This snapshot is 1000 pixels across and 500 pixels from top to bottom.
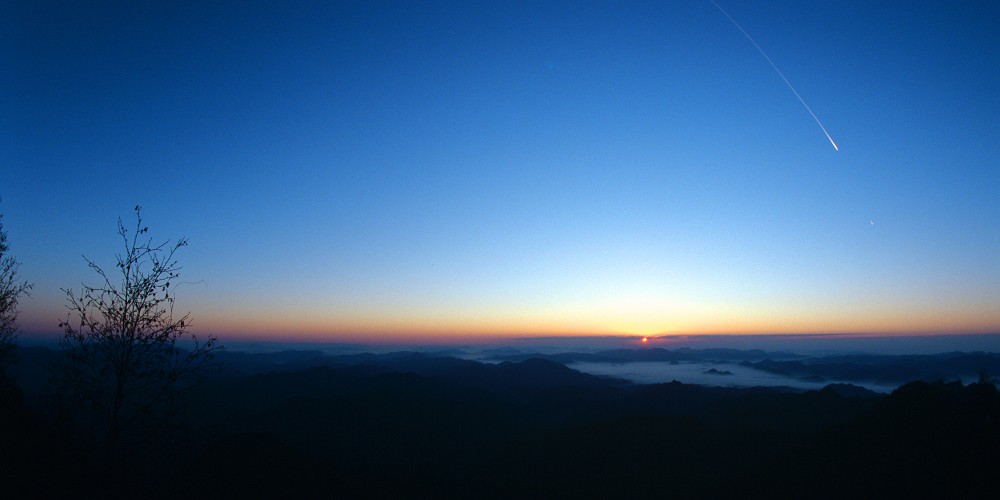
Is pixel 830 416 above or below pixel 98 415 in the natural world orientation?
below

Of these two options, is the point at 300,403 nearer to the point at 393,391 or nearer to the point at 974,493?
the point at 393,391

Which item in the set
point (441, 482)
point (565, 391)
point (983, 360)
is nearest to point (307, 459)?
point (441, 482)

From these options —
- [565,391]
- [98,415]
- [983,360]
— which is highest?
[98,415]

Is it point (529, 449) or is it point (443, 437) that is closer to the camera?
point (529, 449)

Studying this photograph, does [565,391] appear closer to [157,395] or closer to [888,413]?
[888,413]

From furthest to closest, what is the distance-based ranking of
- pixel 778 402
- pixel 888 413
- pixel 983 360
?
pixel 983 360 → pixel 778 402 → pixel 888 413

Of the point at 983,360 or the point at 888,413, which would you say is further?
the point at 983,360

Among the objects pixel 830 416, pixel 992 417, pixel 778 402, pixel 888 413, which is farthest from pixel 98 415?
pixel 778 402

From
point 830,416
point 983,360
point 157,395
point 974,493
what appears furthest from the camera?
point 983,360
